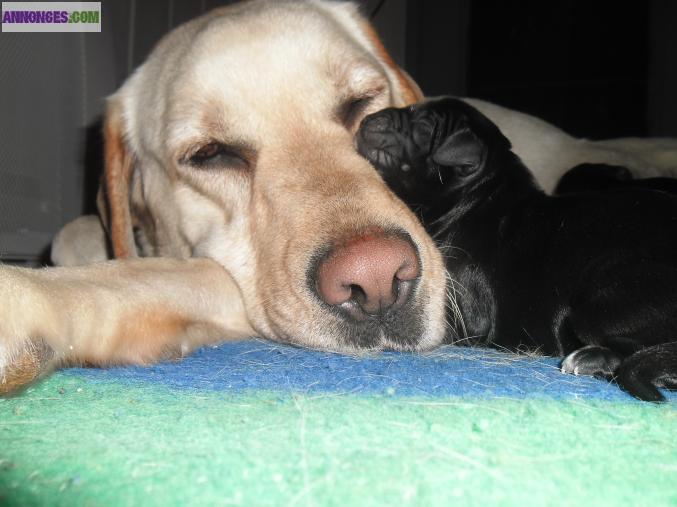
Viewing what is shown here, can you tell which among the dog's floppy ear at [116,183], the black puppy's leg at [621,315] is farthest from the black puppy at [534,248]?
the dog's floppy ear at [116,183]

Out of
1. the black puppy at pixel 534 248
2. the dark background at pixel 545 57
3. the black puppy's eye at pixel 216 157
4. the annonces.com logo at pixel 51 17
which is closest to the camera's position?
the black puppy at pixel 534 248

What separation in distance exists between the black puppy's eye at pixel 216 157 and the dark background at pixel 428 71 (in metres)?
1.19

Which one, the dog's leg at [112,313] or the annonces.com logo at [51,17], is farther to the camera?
the annonces.com logo at [51,17]

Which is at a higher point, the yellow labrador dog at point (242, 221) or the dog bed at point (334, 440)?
the yellow labrador dog at point (242, 221)

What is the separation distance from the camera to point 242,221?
2025mm

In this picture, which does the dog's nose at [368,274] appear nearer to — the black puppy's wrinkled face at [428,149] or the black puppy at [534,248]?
the black puppy at [534,248]

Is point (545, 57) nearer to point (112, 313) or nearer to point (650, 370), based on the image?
point (650, 370)

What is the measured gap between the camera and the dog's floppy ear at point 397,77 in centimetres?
265

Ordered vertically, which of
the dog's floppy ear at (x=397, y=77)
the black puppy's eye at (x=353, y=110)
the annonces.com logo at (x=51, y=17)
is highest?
the annonces.com logo at (x=51, y=17)

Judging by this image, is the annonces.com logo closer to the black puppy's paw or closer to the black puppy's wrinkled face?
the black puppy's wrinkled face

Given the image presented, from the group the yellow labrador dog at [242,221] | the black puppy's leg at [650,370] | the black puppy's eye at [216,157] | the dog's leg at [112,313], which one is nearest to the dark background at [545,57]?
the yellow labrador dog at [242,221]

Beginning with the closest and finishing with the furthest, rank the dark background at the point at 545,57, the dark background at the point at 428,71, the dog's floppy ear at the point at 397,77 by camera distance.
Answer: the dog's floppy ear at the point at 397,77, the dark background at the point at 428,71, the dark background at the point at 545,57

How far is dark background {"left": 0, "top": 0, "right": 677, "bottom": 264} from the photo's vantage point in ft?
9.76

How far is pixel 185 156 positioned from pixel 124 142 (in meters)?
0.59
